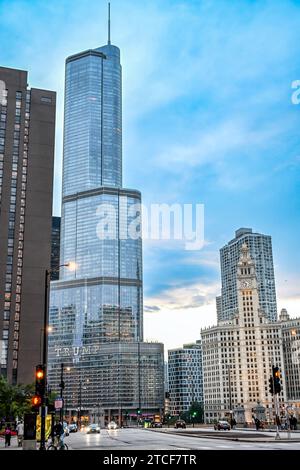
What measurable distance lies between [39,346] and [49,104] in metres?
58.6

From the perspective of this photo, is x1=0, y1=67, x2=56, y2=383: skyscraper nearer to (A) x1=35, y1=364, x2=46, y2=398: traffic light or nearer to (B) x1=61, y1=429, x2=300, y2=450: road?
(B) x1=61, y1=429, x2=300, y2=450: road

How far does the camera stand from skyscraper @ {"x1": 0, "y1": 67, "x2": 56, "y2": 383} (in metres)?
122

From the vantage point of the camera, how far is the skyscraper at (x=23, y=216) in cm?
12225

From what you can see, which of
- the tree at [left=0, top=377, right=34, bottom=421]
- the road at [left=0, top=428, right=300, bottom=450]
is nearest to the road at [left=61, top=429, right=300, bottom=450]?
the road at [left=0, top=428, right=300, bottom=450]

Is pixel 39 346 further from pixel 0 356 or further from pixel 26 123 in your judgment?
pixel 26 123

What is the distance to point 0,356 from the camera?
390 feet

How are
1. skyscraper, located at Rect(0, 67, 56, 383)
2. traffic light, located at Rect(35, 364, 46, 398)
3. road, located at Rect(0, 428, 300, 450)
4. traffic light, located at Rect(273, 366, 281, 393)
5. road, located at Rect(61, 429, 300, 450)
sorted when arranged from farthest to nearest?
skyscraper, located at Rect(0, 67, 56, 383) < traffic light, located at Rect(273, 366, 281, 393) < road, located at Rect(0, 428, 300, 450) < road, located at Rect(61, 429, 300, 450) < traffic light, located at Rect(35, 364, 46, 398)

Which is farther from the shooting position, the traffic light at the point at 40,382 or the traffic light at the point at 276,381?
the traffic light at the point at 276,381

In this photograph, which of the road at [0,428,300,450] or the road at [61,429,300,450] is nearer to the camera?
the road at [61,429,300,450]

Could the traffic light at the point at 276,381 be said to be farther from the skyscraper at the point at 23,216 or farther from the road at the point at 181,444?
the skyscraper at the point at 23,216

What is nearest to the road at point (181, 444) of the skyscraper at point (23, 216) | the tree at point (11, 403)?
the tree at point (11, 403)
